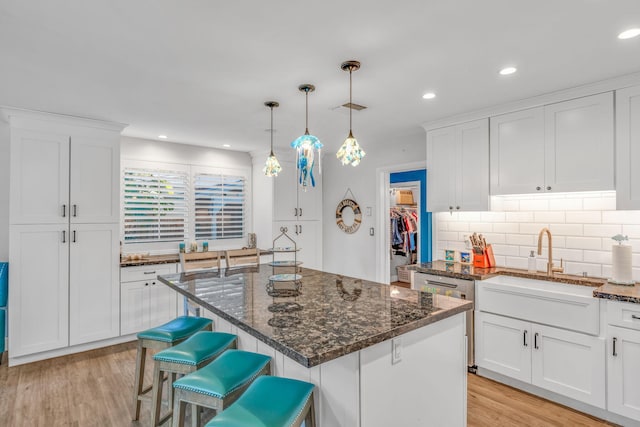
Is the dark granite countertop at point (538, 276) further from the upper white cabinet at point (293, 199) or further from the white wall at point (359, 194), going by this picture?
the upper white cabinet at point (293, 199)

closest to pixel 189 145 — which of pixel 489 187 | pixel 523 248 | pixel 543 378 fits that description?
pixel 489 187

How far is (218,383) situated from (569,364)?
254cm

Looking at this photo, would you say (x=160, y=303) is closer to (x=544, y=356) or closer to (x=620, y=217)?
(x=544, y=356)

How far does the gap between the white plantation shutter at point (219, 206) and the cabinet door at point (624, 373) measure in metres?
4.60

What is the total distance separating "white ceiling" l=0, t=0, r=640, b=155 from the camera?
1725mm

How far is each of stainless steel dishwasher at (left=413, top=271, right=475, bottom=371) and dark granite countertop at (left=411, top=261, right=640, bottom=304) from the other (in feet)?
0.16

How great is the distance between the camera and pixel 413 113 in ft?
11.4

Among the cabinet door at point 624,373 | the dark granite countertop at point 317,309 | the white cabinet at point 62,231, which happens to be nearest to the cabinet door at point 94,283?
the white cabinet at point 62,231

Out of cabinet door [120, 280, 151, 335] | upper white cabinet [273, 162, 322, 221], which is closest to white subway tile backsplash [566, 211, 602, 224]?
upper white cabinet [273, 162, 322, 221]

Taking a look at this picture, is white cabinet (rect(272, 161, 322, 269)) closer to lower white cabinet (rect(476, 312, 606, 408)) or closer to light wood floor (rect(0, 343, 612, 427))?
light wood floor (rect(0, 343, 612, 427))

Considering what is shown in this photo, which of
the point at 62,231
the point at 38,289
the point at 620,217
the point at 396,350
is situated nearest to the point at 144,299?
the point at 38,289

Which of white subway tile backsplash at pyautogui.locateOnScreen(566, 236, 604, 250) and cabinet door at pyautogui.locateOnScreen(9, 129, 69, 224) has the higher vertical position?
cabinet door at pyautogui.locateOnScreen(9, 129, 69, 224)

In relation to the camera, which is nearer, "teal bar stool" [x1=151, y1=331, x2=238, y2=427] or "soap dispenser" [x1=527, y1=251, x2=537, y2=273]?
"teal bar stool" [x1=151, y1=331, x2=238, y2=427]

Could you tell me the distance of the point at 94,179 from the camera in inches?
146
